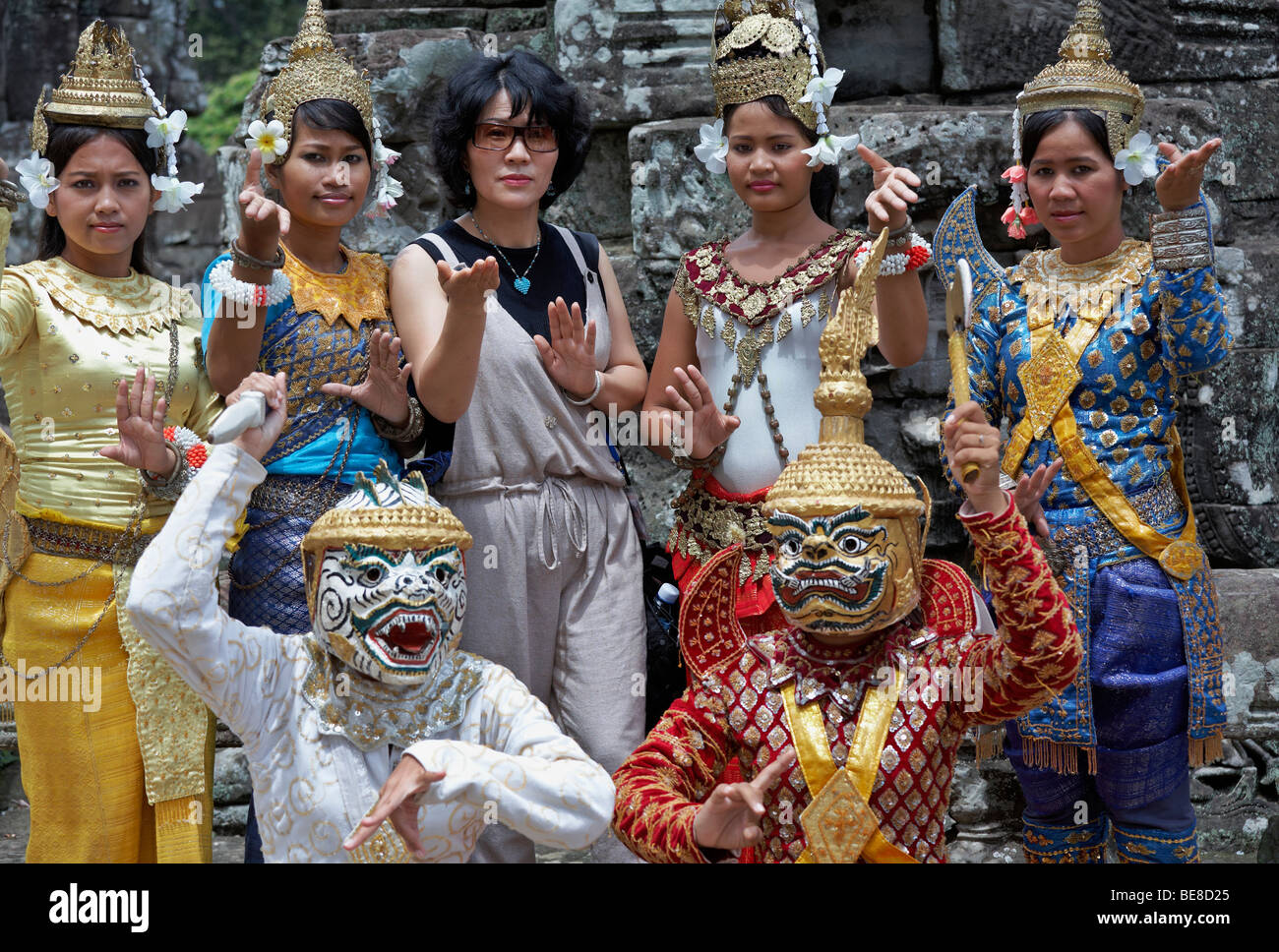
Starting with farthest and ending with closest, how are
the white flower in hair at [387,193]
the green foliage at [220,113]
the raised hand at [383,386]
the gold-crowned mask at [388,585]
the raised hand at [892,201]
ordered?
the green foliage at [220,113]
the white flower in hair at [387,193]
the raised hand at [383,386]
the raised hand at [892,201]
the gold-crowned mask at [388,585]

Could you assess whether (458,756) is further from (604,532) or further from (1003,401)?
(1003,401)

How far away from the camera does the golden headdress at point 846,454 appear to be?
2.94 m

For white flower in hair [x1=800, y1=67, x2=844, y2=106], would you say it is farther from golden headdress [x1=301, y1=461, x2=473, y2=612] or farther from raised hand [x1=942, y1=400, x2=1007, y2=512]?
golden headdress [x1=301, y1=461, x2=473, y2=612]

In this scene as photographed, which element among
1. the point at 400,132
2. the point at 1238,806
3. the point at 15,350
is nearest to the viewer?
the point at 15,350

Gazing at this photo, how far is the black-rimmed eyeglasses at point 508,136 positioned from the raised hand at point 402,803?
68.0 inches

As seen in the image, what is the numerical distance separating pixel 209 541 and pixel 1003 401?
6.77 ft

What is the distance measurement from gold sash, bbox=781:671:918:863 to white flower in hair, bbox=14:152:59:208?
7.33ft

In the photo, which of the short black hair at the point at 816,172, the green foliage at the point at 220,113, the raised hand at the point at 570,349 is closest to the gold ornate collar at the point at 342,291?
the raised hand at the point at 570,349

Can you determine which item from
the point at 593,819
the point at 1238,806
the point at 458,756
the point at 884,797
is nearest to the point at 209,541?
the point at 458,756

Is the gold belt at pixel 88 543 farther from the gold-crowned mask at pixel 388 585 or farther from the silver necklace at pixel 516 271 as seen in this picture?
the silver necklace at pixel 516 271

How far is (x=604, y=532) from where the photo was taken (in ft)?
12.4

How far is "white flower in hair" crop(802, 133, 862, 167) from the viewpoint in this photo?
3697mm

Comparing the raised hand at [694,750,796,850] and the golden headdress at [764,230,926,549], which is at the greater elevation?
the golden headdress at [764,230,926,549]

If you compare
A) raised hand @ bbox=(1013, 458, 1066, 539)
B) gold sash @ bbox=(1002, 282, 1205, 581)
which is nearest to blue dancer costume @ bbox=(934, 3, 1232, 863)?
gold sash @ bbox=(1002, 282, 1205, 581)
